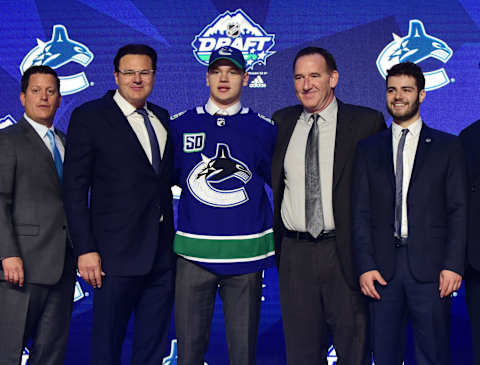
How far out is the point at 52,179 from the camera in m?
2.39

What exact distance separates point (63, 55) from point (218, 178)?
1.68m

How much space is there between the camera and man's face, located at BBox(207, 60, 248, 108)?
7.53 ft

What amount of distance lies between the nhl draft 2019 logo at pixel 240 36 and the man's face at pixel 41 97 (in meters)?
1.11

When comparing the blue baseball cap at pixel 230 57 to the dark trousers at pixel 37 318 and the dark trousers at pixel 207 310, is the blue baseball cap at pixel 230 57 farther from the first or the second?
the dark trousers at pixel 37 318

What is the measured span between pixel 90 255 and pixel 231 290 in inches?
23.0

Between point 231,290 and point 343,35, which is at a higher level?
point 343,35

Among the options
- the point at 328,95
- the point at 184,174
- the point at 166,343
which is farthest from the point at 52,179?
the point at 328,95

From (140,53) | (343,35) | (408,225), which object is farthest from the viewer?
(343,35)

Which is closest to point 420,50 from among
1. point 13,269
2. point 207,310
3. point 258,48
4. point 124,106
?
point 258,48

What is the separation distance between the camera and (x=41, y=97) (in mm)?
2453

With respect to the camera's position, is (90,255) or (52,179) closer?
(90,255)

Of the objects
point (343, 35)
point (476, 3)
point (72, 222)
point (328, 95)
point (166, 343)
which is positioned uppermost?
point (476, 3)

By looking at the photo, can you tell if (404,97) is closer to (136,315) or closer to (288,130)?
(288,130)

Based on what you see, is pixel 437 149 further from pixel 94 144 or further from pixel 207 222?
pixel 94 144
